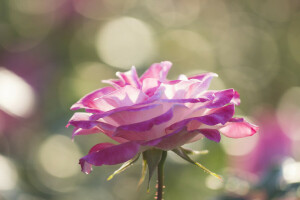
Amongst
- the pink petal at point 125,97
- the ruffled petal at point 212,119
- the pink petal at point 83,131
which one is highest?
the pink petal at point 125,97

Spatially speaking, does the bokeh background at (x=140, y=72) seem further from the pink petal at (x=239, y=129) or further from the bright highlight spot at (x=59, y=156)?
the pink petal at (x=239, y=129)

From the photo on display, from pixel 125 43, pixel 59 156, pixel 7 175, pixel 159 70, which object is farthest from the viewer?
pixel 125 43

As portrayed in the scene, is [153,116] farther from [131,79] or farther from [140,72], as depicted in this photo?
[140,72]

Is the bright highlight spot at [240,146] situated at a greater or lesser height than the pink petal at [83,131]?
lesser

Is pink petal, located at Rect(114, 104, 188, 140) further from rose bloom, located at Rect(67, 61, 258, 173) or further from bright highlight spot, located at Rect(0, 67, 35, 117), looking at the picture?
bright highlight spot, located at Rect(0, 67, 35, 117)

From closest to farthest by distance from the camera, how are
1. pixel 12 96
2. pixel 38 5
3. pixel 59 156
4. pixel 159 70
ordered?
pixel 159 70
pixel 12 96
pixel 59 156
pixel 38 5

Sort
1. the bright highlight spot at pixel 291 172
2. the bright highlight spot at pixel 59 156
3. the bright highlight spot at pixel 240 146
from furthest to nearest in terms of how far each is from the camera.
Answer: the bright highlight spot at pixel 59 156
the bright highlight spot at pixel 240 146
the bright highlight spot at pixel 291 172

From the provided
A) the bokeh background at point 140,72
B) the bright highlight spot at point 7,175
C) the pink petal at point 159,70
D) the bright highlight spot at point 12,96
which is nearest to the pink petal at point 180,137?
the pink petal at point 159,70

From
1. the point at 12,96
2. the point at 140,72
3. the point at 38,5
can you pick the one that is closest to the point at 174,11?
the point at 38,5

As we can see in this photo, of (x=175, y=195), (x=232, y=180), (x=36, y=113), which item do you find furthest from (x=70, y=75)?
(x=232, y=180)

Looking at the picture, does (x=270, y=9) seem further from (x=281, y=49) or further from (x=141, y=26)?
(x=141, y=26)
